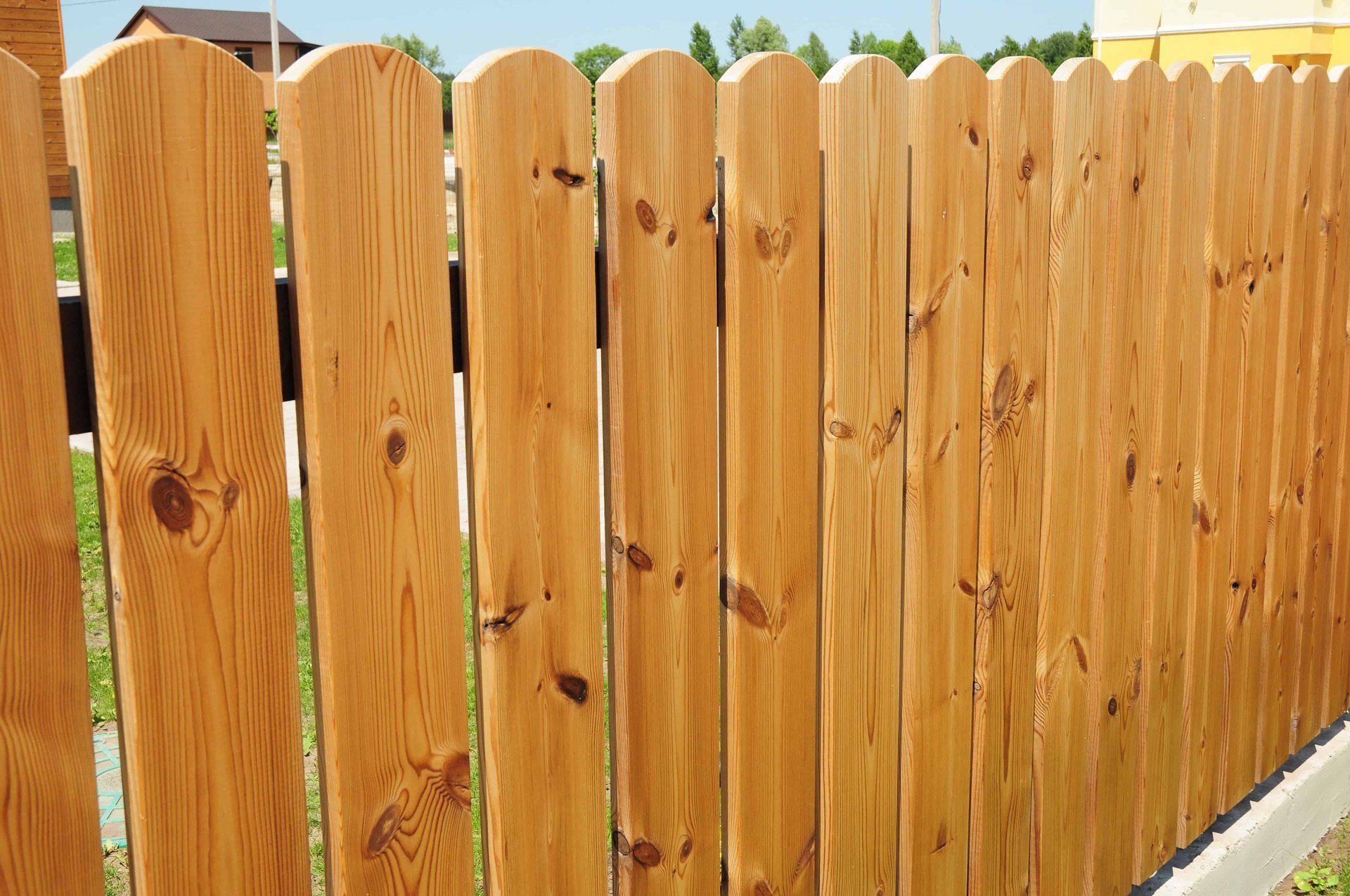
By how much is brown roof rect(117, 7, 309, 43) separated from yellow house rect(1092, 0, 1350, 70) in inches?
2734

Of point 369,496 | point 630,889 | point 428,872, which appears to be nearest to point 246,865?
point 428,872

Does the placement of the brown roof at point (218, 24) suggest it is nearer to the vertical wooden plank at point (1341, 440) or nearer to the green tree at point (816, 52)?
the green tree at point (816, 52)

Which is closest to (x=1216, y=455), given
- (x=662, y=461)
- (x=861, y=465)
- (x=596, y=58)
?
(x=861, y=465)

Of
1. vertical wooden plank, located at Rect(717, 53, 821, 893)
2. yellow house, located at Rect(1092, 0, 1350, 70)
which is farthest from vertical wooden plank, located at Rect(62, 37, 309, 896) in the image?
yellow house, located at Rect(1092, 0, 1350, 70)

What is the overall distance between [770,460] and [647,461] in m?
0.25

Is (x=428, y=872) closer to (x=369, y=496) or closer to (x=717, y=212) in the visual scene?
→ (x=369, y=496)

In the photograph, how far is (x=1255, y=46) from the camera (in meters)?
18.4

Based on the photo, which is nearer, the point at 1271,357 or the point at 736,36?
the point at 1271,357

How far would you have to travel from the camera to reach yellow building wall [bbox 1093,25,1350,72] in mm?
17797

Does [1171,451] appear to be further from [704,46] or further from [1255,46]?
[704,46]

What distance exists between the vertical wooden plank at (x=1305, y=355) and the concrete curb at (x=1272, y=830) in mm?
107

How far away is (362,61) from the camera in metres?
1.32

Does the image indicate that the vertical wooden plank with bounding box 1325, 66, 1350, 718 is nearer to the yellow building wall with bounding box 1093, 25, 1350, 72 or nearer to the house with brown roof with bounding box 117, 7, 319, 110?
the yellow building wall with bounding box 1093, 25, 1350, 72

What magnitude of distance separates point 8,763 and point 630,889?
2.96 ft
